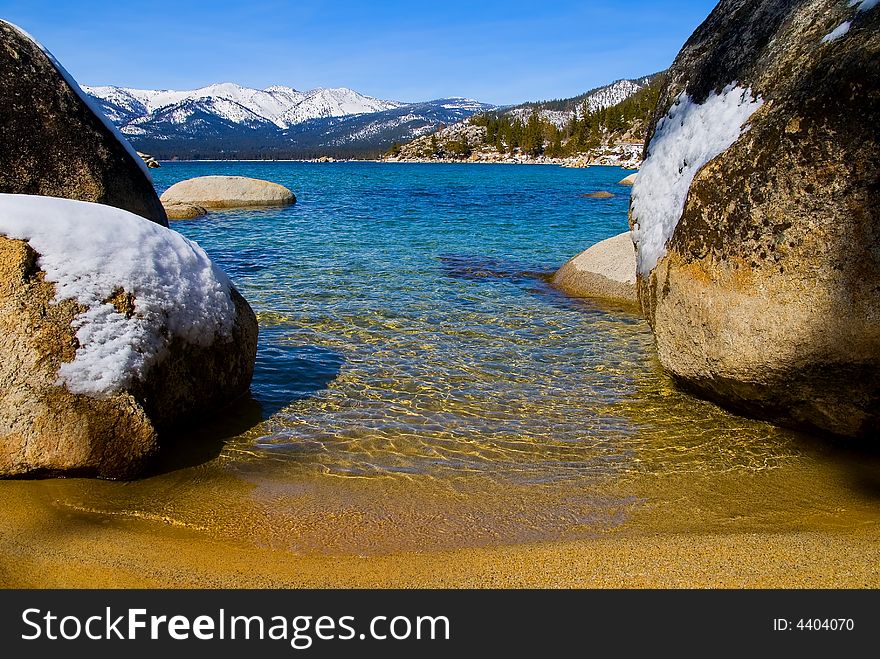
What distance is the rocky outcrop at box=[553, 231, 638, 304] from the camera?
39.7ft

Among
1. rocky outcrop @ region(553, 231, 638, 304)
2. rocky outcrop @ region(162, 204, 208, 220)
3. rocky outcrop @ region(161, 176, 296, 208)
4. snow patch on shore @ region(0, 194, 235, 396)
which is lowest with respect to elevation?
rocky outcrop @ region(553, 231, 638, 304)

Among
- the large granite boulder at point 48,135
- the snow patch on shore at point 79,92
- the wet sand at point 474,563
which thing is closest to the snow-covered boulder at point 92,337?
the wet sand at point 474,563

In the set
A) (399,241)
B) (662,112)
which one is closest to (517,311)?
(662,112)

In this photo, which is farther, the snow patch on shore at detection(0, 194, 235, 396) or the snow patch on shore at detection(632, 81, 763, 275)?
the snow patch on shore at detection(632, 81, 763, 275)

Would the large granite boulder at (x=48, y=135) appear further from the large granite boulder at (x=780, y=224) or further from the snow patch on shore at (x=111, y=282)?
the large granite boulder at (x=780, y=224)

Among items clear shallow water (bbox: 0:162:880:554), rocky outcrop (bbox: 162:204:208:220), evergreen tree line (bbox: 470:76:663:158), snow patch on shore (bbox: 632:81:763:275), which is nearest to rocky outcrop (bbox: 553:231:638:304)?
clear shallow water (bbox: 0:162:880:554)

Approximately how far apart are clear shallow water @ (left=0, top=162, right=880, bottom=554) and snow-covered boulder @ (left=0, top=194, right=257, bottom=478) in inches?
12.2

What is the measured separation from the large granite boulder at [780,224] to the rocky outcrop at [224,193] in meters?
28.5

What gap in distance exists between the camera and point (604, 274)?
41.2 ft

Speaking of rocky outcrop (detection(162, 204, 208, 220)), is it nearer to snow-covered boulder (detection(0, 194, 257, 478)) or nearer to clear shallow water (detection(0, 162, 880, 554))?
clear shallow water (detection(0, 162, 880, 554))

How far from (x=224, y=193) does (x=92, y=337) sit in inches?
1173

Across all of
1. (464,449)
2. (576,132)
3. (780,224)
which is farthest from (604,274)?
(576,132)

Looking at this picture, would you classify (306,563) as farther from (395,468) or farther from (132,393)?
(132,393)

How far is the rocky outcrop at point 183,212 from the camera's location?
27.7 meters
